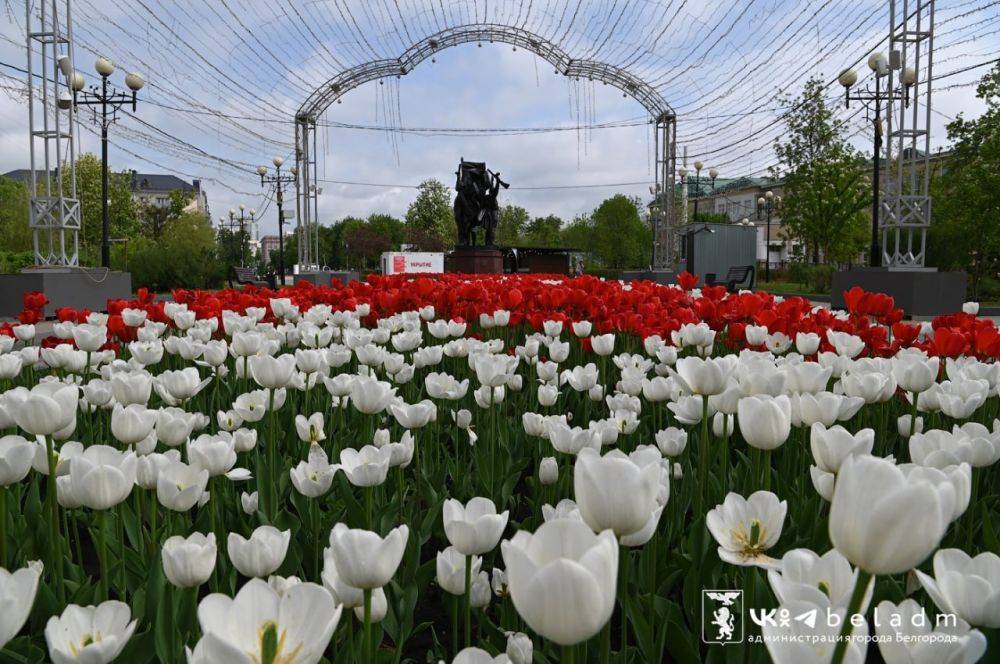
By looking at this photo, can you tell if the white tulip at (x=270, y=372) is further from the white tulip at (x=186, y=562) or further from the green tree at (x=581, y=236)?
the green tree at (x=581, y=236)

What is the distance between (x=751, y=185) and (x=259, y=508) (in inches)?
3710

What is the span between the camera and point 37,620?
1.44 m

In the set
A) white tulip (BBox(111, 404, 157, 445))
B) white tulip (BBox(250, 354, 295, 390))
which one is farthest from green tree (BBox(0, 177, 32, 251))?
white tulip (BBox(111, 404, 157, 445))

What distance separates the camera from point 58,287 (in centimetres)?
1165

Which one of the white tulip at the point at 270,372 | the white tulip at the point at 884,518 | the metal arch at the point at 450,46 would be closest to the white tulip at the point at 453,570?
the white tulip at the point at 884,518

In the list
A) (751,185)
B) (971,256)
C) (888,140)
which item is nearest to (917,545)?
(888,140)

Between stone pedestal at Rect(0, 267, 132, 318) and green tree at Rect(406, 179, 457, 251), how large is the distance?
53.7m

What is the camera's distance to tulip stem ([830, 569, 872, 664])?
2.29 ft

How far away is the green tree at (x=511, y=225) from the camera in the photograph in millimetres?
70938

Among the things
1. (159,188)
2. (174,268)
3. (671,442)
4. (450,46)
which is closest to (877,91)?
(450,46)

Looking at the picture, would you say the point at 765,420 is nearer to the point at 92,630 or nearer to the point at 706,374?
the point at 706,374

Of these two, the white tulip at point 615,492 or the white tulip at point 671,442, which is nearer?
the white tulip at point 615,492

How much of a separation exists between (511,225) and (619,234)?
1461 cm

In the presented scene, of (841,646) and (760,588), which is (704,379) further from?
(841,646)
